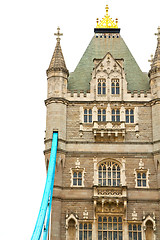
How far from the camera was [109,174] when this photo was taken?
4262 centimetres

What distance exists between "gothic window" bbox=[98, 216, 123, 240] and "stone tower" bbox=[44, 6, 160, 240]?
0.08m

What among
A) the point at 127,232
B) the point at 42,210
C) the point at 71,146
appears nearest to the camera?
the point at 42,210

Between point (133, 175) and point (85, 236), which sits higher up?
point (133, 175)

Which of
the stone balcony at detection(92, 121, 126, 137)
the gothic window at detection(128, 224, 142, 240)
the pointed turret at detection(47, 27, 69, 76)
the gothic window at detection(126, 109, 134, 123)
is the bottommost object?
the gothic window at detection(128, 224, 142, 240)

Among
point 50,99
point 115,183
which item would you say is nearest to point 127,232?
point 115,183

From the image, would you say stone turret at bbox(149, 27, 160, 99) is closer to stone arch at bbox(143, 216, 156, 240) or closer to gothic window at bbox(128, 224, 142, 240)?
stone arch at bbox(143, 216, 156, 240)

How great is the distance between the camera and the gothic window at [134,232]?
1588 inches

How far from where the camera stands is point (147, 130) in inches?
1737

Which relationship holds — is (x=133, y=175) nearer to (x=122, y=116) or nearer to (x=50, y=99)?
(x=122, y=116)

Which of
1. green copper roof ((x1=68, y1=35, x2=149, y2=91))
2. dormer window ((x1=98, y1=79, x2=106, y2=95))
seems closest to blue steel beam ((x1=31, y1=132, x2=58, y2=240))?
dormer window ((x1=98, y1=79, x2=106, y2=95))

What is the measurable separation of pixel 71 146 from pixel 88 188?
12.7 ft

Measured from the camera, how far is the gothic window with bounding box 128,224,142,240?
40.3 m

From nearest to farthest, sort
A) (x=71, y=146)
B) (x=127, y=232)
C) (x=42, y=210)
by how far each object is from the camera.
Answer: (x=42, y=210), (x=127, y=232), (x=71, y=146)

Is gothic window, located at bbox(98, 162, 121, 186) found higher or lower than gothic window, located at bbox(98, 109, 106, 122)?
lower
